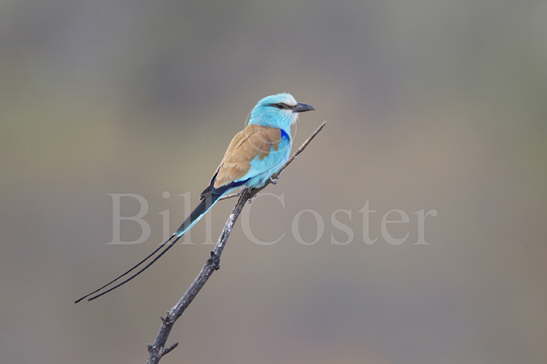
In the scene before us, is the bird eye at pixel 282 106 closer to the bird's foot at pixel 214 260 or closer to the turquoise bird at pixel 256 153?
the turquoise bird at pixel 256 153

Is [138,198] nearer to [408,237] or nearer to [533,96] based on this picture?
[408,237]

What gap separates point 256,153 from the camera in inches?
68.1

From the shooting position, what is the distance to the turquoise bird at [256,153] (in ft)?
5.16

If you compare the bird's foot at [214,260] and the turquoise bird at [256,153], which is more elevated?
the turquoise bird at [256,153]

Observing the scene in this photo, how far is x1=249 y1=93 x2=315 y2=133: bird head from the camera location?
1.96 m

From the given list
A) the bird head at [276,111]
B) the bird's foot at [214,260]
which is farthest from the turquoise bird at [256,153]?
the bird's foot at [214,260]

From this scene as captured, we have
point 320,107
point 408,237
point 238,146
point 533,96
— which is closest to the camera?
point 238,146

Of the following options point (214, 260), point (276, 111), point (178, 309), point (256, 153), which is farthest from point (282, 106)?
point (178, 309)

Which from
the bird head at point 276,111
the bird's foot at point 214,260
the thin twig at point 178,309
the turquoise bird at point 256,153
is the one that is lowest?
the thin twig at point 178,309

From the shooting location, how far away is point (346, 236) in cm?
362

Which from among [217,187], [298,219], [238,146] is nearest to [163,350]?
[217,187]

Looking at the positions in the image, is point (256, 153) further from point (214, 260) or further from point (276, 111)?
point (214, 260)

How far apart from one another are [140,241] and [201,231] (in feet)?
1.36

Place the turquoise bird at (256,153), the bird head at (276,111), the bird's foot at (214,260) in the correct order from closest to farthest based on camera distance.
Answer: the bird's foot at (214,260)
the turquoise bird at (256,153)
the bird head at (276,111)
